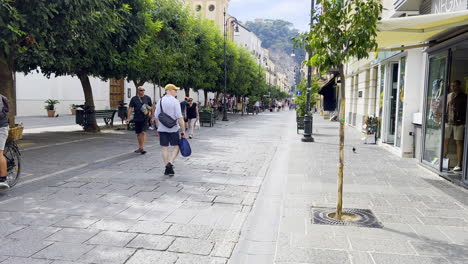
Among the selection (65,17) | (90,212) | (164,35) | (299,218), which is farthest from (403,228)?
(164,35)

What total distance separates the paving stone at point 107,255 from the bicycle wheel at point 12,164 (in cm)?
331

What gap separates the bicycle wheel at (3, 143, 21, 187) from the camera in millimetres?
6488

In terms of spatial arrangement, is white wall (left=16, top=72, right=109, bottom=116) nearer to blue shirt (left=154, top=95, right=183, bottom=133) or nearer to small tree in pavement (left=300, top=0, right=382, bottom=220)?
blue shirt (left=154, top=95, right=183, bottom=133)

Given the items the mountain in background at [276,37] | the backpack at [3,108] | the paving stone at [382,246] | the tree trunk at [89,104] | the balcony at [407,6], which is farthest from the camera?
the mountain in background at [276,37]

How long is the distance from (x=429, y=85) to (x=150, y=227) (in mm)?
7107

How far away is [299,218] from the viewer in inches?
204

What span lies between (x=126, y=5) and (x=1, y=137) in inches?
343

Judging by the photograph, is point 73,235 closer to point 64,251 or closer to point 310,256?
point 64,251

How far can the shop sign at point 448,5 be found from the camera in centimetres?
765

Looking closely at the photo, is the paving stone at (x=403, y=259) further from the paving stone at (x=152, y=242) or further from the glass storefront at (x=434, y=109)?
the glass storefront at (x=434, y=109)

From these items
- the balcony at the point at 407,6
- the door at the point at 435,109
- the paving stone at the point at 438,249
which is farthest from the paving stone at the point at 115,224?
the balcony at the point at 407,6

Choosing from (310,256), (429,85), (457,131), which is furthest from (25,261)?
(429,85)

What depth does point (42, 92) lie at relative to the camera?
3023 centimetres

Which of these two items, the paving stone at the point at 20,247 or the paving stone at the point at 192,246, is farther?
the paving stone at the point at 192,246
